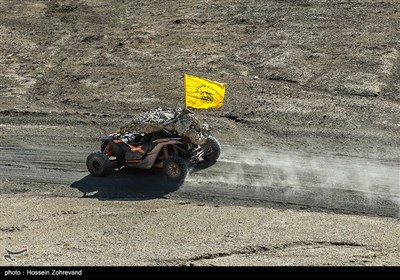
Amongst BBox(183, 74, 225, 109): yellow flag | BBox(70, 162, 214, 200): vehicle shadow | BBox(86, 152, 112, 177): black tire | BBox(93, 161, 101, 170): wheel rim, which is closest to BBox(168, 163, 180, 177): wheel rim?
BBox(70, 162, 214, 200): vehicle shadow

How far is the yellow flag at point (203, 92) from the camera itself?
635 inches

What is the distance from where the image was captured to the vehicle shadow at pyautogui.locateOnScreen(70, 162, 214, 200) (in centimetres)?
1594

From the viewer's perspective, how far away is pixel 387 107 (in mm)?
21062

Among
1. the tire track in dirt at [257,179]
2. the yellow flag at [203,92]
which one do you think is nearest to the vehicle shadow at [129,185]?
the tire track in dirt at [257,179]

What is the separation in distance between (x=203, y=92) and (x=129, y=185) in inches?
120

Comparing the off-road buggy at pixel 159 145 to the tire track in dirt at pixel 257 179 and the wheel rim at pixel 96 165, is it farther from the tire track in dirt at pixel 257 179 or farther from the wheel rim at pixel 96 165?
the tire track in dirt at pixel 257 179

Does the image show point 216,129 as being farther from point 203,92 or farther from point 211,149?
point 203,92

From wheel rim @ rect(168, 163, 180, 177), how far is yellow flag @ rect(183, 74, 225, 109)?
1604 millimetres

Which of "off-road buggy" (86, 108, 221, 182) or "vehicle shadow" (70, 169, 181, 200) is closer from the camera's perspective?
"vehicle shadow" (70, 169, 181, 200)

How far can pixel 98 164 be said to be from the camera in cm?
1691

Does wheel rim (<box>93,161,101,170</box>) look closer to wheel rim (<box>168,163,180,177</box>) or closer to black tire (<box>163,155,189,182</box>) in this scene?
black tire (<box>163,155,189,182</box>)

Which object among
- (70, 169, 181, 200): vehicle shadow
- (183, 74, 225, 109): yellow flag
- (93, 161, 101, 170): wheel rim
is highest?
(183, 74, 225, 109): yellow flag

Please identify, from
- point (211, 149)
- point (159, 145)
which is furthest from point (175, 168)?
point (211, 149)
